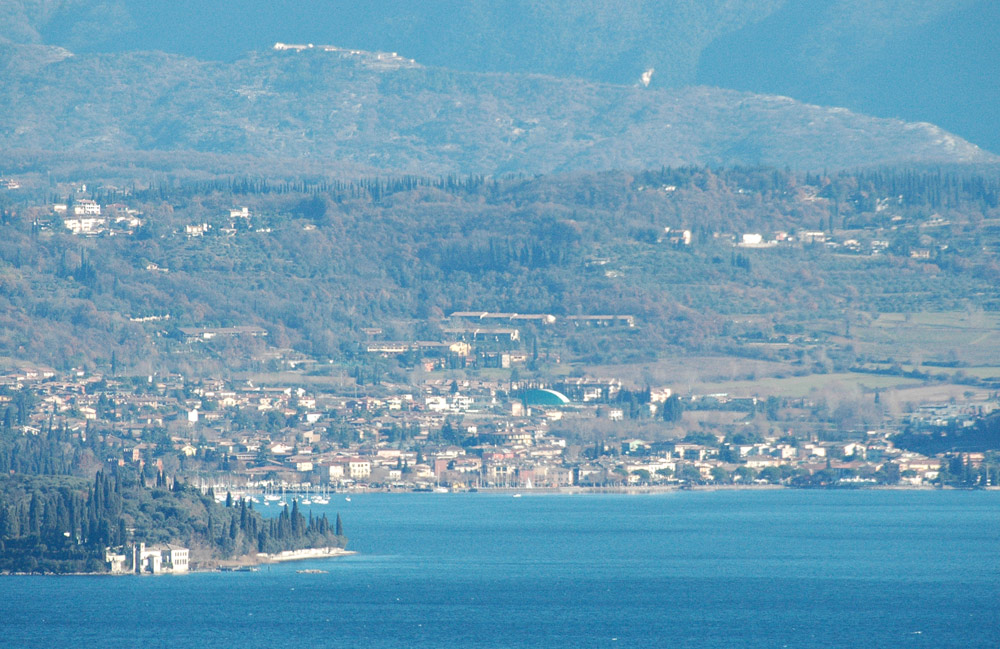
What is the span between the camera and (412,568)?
9775cm

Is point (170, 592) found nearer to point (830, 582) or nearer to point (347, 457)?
point (830, 582)

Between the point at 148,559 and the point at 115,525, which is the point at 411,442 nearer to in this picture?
the point at 148,559

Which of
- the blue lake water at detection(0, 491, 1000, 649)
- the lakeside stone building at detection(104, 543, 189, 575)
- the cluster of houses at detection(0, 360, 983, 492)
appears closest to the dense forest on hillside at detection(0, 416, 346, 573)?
the lakeside stone building at detection(104, 543, 189, 575)

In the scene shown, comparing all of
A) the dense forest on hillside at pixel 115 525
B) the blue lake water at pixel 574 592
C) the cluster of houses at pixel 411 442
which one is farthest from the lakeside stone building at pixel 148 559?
the cluster of houses at pixel 411 442

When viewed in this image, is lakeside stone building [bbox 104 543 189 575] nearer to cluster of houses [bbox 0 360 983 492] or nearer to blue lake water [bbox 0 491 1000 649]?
blue lake water [bbox 0 491 1000 649]

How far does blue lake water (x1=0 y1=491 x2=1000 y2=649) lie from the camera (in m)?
78.4

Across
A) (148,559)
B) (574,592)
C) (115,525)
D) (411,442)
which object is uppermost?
(411,442)

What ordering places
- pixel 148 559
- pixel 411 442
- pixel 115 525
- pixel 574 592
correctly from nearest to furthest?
pixel 574 592 < pixel 115 525 < pixel 148 559 < pixel 411 442

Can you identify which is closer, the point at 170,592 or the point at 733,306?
the point at 170,592

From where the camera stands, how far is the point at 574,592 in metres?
90.6

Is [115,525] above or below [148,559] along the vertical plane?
above

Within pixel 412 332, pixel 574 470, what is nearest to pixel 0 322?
pixel 412 332

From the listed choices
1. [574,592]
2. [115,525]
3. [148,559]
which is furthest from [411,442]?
[574,592]

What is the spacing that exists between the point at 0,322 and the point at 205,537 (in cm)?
9413
